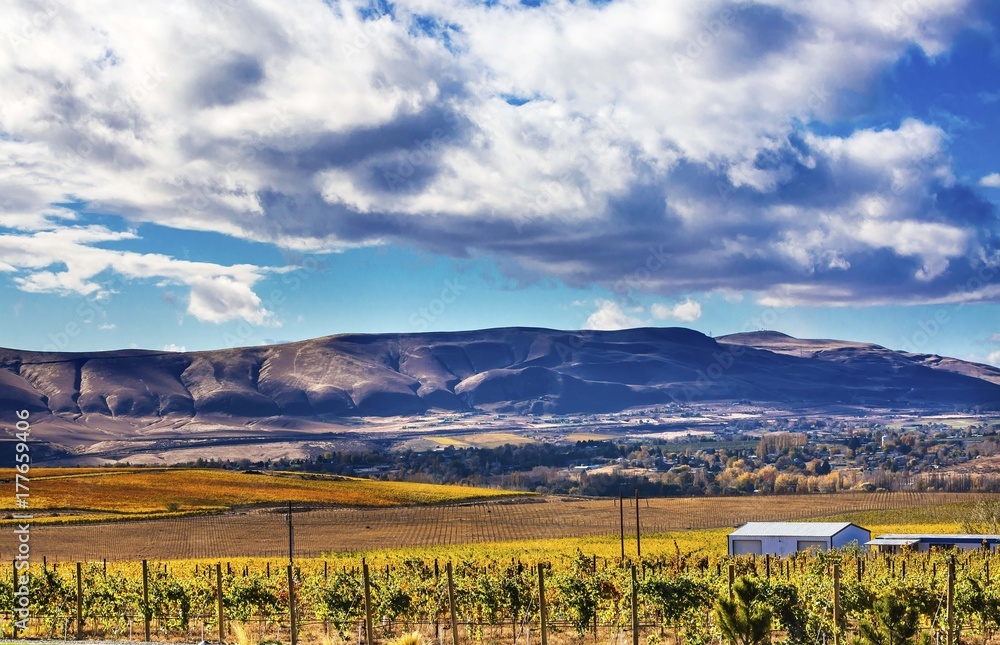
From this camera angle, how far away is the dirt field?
86.0 m

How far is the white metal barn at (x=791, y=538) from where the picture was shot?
235ft

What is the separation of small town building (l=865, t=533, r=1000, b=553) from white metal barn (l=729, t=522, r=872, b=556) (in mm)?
1662

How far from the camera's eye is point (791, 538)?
2835 inches

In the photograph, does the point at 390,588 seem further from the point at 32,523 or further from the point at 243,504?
the point at 243,504

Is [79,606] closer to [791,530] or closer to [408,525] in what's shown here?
[791,530]

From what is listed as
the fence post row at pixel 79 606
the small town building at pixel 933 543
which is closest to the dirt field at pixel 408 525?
the small town building at pixel 933 543

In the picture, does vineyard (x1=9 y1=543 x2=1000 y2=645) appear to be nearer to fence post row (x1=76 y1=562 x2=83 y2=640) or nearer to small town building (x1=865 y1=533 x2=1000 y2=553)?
fence post row (x1=76 y1=562 x2=83 y2=640)

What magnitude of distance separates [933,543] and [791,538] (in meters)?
9.93

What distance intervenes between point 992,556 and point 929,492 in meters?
102

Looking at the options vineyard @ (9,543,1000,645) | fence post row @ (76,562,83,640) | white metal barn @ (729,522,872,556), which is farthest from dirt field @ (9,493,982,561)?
fence post row @ (76,562,83,640)

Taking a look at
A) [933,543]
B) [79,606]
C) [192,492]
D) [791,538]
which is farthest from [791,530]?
[192,492]

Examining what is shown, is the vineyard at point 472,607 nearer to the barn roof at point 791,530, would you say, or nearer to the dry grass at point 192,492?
the barn roof at point 791,530

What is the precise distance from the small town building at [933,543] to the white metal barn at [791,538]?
5.45ft

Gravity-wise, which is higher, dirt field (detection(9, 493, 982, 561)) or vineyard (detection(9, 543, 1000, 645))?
vineyard (detection(9, 543, 1000, 645))
